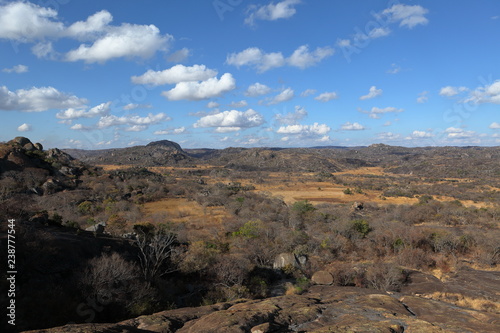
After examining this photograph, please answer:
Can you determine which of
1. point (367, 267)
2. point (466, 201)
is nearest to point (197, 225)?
point (367, 267)

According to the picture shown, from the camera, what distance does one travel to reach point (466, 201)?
48031mm

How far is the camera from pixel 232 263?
18.0 meters

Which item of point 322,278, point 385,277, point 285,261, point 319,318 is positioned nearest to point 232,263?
point 285,261

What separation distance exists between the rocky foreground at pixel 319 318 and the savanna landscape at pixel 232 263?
60mm

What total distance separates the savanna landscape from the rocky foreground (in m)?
0.06

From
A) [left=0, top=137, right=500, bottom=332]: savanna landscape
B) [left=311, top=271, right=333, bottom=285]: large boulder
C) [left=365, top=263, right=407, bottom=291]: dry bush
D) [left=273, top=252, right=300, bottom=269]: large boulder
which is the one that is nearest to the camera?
[left=0, top=137, right=500, bottom=332]: savanna landscape

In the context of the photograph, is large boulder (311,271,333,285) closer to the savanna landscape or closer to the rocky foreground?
the savanna landscape

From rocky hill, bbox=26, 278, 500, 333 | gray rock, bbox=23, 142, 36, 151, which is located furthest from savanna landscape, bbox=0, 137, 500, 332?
gray rock, bbox=23, 142, 36, 151

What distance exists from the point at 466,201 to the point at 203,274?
164 ft

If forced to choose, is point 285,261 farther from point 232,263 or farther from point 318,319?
point 318,319

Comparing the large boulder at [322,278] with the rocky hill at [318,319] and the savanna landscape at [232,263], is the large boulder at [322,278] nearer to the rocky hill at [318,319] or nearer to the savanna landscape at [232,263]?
the savanna landscape at [232,263]

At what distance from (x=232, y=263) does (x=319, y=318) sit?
911cm

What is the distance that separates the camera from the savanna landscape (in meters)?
9.56

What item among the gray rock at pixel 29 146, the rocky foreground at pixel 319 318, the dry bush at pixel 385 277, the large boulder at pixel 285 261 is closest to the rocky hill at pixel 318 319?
the rocky foreground at pixel 319 318
